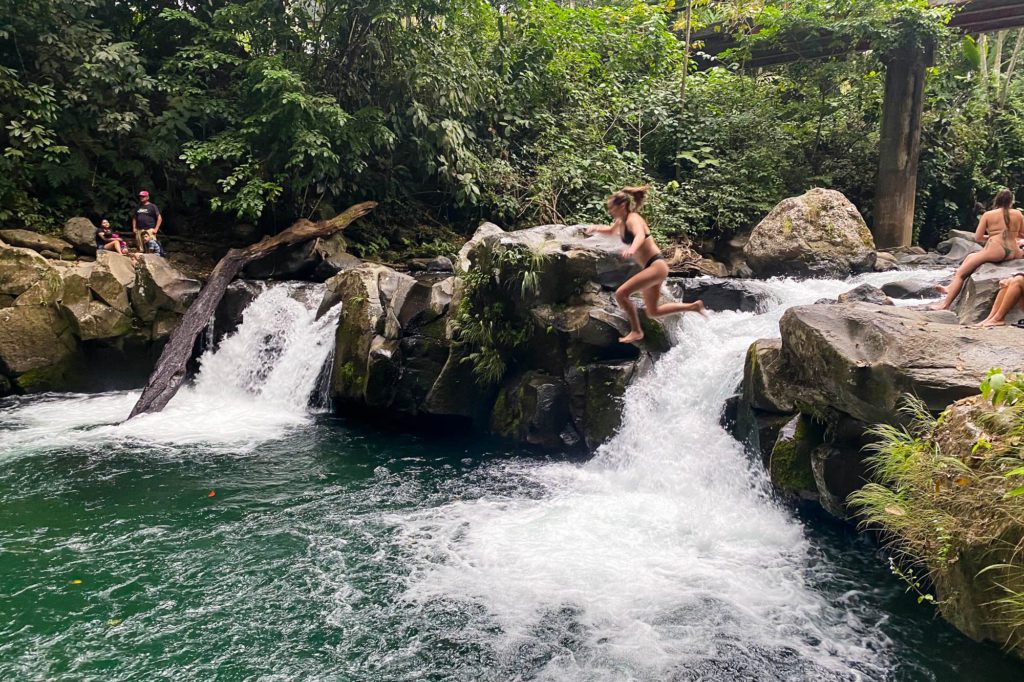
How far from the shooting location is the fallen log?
9500 mm

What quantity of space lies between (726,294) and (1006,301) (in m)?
4.20

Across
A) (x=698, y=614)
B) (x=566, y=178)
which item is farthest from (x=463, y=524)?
(x=566, y=178)

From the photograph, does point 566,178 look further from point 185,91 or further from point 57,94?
point 57,94

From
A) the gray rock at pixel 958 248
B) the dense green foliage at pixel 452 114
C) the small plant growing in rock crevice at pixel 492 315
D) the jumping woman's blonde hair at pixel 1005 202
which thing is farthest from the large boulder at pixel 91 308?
the gray rock at pixel 958 248

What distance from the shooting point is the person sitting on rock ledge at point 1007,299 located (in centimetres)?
602

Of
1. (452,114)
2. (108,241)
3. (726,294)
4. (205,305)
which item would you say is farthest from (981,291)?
(108,241)

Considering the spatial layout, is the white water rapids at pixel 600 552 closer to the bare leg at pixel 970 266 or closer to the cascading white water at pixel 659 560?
the cascading white water at pixel 659 560

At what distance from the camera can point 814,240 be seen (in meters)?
11.4

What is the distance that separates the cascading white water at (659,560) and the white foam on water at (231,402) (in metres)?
3.85

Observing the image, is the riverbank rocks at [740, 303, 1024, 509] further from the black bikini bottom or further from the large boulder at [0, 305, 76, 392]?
the large boulder at [0, 305, 76, 392]

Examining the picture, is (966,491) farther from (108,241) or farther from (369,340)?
(108,241)

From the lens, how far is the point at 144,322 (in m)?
10.7

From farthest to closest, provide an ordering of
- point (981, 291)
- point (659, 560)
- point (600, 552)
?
point (981, 291) → point (600, 552) → point (659, 560)

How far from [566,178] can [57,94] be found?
9.20m
